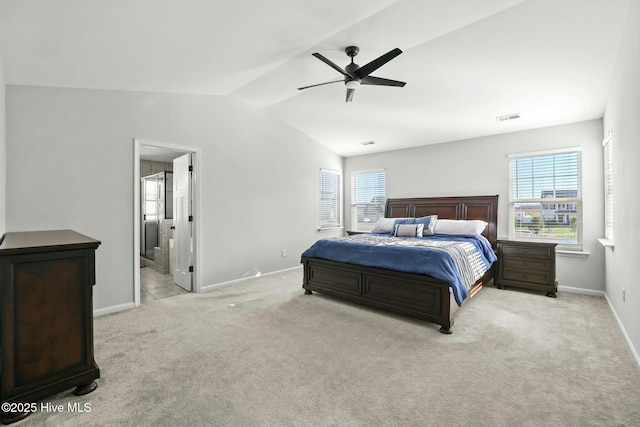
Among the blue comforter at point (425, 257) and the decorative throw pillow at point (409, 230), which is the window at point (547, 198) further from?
the decorative throw pillow at point (409, 230)

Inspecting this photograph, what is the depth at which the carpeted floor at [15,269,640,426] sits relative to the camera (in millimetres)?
1793

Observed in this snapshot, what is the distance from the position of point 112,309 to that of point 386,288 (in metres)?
3.15

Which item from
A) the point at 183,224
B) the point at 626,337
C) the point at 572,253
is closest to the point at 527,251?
the point at 572,253

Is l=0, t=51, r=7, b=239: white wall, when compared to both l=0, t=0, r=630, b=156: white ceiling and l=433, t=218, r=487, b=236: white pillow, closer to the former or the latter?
l=0, t=0, r=630, b=156: white ceiling

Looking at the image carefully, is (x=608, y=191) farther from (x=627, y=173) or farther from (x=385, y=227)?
(x=385, y=227)

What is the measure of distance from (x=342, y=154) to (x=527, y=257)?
163 inches

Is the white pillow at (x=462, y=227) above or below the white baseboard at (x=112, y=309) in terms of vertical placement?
above

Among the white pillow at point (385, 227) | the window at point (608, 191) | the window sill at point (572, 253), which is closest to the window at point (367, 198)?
the white pillow at point (385, 227)

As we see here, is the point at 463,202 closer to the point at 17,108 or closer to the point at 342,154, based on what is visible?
the point at 342,154

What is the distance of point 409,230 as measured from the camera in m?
4.90

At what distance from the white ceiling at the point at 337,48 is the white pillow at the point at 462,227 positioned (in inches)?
61.7

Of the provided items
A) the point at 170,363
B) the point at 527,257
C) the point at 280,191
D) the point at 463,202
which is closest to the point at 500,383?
the point at 170,363

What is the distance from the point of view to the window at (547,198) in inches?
174

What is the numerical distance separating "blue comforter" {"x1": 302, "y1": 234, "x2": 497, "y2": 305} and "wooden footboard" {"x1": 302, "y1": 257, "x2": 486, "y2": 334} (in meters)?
0.07
